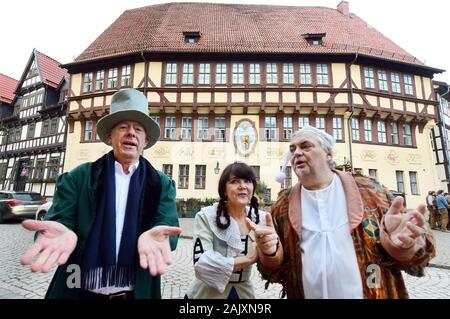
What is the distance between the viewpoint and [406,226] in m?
1.33

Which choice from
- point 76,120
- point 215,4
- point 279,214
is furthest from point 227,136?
point 279,214

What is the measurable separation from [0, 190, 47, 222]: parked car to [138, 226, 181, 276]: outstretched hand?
1395 cm

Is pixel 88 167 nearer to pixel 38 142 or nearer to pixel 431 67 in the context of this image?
pixel 431 67

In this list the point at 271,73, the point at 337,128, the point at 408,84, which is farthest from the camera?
the point at 408,84

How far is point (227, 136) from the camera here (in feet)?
58.6

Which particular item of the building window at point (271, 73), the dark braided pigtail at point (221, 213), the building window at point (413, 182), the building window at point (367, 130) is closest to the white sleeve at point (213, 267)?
the dark braided pigtail at point (221, 213)

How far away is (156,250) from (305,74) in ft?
60.3

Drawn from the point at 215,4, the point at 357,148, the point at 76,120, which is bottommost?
the point at 357,148

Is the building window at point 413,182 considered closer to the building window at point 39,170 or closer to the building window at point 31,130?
the building window at point 39,170

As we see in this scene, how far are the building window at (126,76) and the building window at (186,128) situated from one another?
14.6 ft

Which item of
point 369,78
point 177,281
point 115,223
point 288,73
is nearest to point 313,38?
point 288,73

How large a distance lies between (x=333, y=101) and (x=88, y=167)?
58.4ft

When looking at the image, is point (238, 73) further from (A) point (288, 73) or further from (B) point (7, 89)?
(B) point (7, 89)

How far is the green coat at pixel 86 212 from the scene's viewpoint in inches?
60.3
